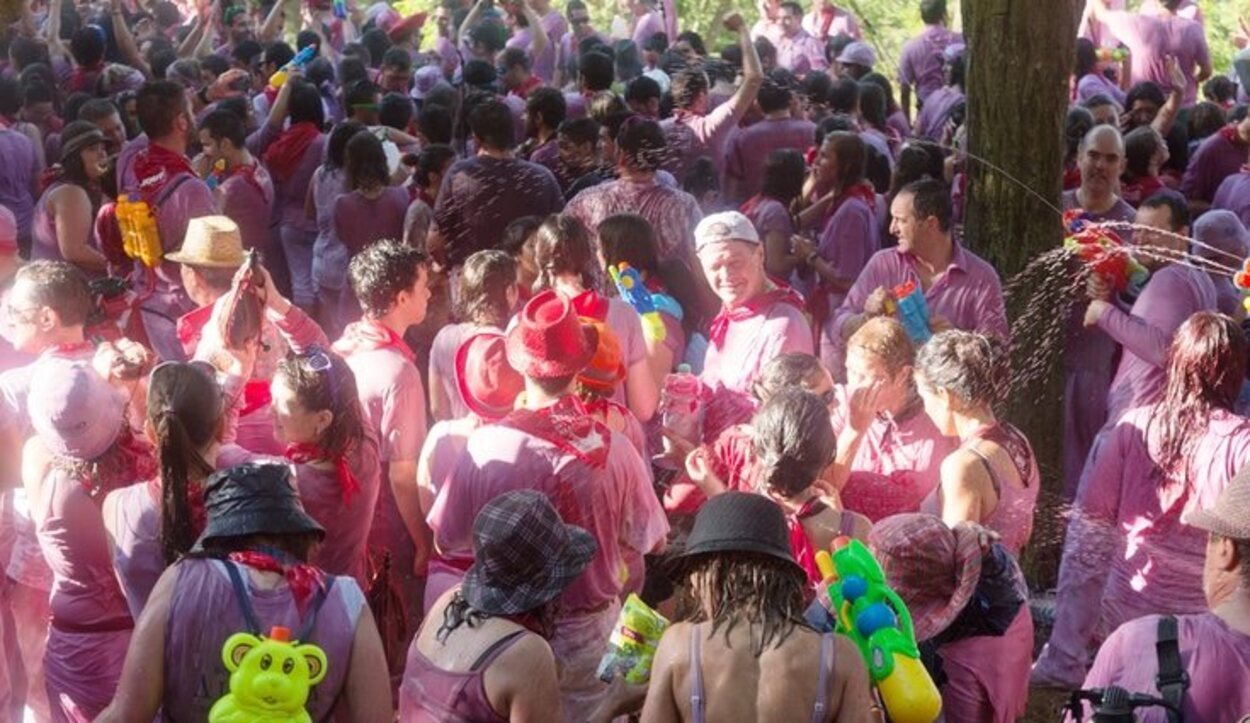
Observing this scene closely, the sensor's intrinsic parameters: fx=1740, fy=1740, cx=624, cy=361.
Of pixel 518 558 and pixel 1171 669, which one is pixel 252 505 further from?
pixel 1171 669

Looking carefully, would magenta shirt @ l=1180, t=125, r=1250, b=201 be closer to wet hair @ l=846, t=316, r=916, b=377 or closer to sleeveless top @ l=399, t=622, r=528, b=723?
wet hair @ l=846, t=316, r=916, b=377

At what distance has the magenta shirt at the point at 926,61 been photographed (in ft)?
46.9

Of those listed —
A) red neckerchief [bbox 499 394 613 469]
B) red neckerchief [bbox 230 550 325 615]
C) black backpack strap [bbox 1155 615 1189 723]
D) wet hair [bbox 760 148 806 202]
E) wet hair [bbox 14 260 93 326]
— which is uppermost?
black backpack strap [bbox 1155 615 1189 723]

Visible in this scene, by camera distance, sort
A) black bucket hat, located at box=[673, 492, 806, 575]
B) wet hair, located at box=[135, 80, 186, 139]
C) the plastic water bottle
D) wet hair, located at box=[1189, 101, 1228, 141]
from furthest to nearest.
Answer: wet hair, located at box=[1189, 101, 1228, 141]
wet hair, located at box=[135, 80, 186, 139]
the plastic water bottle
black bucket hat, located at box=[673, 492, 806, 575]

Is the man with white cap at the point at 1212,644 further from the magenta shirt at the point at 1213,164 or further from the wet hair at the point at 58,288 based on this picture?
the magenta shirt at the point at 1213,164

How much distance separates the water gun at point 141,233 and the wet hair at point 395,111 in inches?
145

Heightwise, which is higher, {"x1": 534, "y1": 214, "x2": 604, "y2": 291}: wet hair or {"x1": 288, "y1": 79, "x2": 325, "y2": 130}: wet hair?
{"x1": 534, "y1": 214, "x2": 604, "y2": 291}: wet hair

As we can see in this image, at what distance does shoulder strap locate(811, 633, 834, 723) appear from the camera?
12.0 ft

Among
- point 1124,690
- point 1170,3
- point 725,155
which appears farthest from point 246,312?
point 1170,3

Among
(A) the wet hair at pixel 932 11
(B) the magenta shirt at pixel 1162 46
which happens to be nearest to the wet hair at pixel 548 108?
(A) the wet hair at pixel 932 11

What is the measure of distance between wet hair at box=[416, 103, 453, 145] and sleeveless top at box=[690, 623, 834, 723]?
22.8 feet

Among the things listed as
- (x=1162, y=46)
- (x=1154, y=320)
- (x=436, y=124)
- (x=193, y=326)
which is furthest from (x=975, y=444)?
(x=1162, y=46)

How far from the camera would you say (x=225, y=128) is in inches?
375

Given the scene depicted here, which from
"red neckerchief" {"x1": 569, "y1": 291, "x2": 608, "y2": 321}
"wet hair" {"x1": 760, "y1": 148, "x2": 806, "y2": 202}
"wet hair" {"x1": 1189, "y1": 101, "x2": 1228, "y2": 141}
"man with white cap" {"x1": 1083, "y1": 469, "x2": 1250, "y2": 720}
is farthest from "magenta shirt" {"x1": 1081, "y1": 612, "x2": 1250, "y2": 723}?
"wet hair" {"x1": 1189, "y1": 101, "x2": 1228, "y2": 141}
